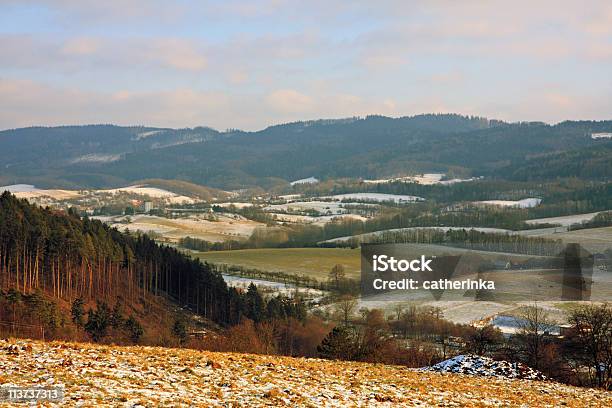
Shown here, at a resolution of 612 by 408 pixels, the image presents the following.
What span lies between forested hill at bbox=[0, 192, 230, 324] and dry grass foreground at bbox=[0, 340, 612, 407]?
149ft

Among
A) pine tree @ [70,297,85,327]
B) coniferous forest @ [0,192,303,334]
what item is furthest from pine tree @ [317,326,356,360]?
coniferous forest @ [0,192,303,334]

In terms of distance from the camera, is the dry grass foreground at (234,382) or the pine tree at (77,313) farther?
the pine tree at (77,313)

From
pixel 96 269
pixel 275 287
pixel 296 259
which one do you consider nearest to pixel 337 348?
pixel 96 269

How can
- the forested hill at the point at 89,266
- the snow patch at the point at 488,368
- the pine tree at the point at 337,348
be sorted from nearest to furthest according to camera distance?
the snow patch at the point at 488,368 → the pine tree at the point at 337,348 → the forested hill at the point at 89,266

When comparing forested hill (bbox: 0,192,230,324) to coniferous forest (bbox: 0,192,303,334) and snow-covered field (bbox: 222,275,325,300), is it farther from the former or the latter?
snow-covered field (bbox: 222,275,325,300)

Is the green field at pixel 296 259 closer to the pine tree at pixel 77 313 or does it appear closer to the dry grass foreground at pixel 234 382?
the pine tree at pixel 77 313

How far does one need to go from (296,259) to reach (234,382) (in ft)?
442

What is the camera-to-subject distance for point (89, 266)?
7950cm

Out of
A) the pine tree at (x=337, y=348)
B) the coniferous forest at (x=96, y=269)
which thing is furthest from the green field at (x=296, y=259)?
the pine tree at (x=337, y=348)

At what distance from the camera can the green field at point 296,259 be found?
143375 millimetres

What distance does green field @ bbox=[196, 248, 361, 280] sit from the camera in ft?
470

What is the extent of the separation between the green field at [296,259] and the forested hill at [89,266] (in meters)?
40.5

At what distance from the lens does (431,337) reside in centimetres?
8681

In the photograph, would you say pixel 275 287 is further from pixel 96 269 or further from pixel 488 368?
pixel 488 368
